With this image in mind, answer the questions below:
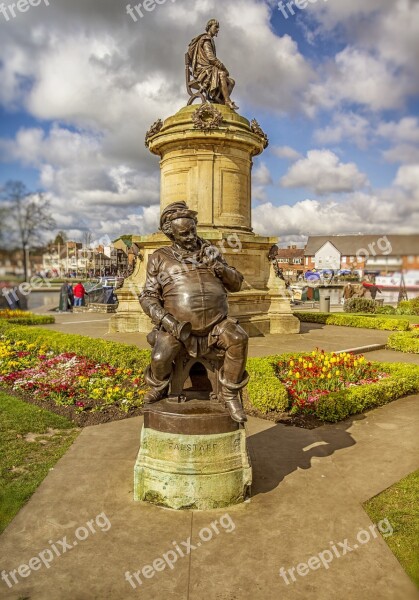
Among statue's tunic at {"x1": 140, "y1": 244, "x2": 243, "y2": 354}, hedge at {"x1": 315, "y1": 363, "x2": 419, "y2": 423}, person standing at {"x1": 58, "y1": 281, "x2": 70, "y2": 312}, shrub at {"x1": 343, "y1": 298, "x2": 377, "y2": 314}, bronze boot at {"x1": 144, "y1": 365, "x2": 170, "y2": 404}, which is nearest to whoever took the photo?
statue's tunic at {"x1": 140, "y1": 244, "x2": 243, "y2": 354}

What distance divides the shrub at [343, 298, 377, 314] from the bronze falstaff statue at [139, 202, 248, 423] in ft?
74.0

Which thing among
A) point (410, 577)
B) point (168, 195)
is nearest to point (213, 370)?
point (410, 577)

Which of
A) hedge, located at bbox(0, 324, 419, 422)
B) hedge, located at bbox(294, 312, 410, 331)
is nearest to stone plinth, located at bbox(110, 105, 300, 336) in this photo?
hedge, located at bbox(0, 324, 419, 422)

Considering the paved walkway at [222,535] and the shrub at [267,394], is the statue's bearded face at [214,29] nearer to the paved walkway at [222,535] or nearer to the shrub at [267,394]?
the shrub at [267,394]

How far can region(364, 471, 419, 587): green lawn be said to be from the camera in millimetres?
3777

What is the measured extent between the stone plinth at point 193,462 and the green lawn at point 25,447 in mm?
1194

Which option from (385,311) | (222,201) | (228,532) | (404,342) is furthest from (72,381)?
(385,311)

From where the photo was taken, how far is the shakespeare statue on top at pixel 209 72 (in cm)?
1512

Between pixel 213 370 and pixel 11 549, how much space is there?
7.78 ft

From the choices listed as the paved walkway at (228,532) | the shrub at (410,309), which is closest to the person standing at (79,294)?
the shrub at (410,309)

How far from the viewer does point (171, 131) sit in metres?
14.5

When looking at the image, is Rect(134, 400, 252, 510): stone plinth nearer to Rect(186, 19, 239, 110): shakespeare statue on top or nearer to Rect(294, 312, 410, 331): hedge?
Rect(186, 19, 239, 110): shakespeare statue on top

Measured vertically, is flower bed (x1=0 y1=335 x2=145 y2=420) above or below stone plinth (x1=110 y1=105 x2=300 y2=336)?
below

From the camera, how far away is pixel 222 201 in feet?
48.4
